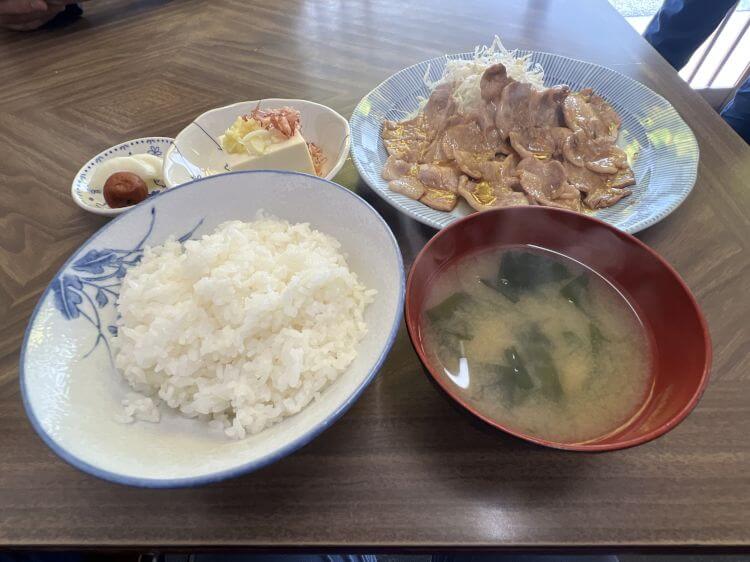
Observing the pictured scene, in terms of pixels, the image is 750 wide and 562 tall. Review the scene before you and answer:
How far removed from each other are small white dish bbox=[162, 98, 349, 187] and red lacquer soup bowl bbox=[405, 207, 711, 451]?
2.10 feet

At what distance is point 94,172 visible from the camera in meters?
1.82

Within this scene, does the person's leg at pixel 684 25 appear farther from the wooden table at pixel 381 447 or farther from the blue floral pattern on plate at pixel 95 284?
the blue floral pattern on plate at pixel 95 284

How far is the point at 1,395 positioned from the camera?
4.10 ft

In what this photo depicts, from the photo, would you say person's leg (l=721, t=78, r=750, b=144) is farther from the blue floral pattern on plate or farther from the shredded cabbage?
the blue floral pattern on plate

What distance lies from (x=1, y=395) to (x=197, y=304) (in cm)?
63

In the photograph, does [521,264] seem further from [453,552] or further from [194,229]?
[194,229]

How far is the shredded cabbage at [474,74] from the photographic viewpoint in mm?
2131

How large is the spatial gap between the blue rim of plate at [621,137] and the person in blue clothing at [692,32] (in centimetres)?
139

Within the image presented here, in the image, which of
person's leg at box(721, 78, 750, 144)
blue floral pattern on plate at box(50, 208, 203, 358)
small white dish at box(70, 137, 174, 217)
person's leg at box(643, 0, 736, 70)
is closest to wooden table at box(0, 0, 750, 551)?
small white dish at box(70, 137, 174, 217)

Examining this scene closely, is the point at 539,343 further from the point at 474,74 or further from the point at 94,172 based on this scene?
the point at 94,172

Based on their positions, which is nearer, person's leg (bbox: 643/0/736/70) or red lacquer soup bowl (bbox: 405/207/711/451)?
red lacquer soup bowl (bbox: 405/207/711/451)

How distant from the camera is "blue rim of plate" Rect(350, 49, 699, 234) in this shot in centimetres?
162

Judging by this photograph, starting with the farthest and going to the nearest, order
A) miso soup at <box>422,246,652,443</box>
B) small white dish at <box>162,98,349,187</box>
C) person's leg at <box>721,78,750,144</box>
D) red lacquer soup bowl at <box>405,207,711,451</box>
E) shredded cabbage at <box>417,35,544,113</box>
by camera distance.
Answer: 1. person's leg at <box>721,78,750,144</box>
2. shredded cabbage at <box>417,35,544,113</box>
3. small white dish at <box>162,98,349,187</box>
4. miso soup at <box>422,246,652,443</box>
5. red lacquer soup bowl at <box>405,207,711,451</box>

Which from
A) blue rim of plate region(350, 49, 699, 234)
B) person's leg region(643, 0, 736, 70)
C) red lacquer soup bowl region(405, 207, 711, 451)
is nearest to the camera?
red lacquer soup bowl region(405, 207, 711, 451)
